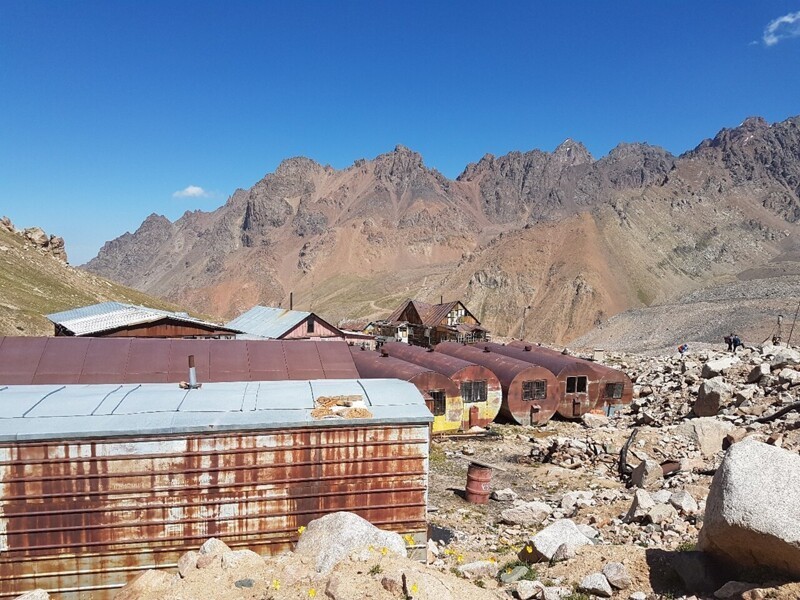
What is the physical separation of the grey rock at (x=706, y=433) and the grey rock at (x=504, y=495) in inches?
297

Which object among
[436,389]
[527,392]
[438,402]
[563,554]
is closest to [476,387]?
[438,402]

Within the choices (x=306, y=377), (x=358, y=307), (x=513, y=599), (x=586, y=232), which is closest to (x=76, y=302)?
(x=306, y=377)

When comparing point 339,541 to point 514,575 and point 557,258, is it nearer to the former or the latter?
point 514,575

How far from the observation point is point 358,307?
13125cm

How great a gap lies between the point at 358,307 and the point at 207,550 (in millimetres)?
121737

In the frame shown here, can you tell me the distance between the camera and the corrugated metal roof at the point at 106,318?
87.8ft

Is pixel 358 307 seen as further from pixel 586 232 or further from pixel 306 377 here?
pixel 306 377

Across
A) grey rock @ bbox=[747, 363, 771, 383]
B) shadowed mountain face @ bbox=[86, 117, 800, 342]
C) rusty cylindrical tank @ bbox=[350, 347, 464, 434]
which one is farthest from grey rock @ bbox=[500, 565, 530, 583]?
shadowed mountain face @ bbox=[86, 117, 800, 342]

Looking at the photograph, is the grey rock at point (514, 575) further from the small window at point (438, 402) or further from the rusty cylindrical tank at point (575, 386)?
the rusty cylindrical tank at point (575, 386)

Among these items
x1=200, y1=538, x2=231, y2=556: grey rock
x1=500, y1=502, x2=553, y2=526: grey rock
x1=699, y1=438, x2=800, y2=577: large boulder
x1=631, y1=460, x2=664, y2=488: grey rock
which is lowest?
x1=500, y1=502, x2=553, y2=526: grey rock

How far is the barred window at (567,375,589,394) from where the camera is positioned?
1118 inches

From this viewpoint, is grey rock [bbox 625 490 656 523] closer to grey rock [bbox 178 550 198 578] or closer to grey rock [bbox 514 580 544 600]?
grey rock [bbox 514 580 544 600]

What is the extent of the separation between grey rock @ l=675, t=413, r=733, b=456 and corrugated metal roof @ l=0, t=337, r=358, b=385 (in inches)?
508

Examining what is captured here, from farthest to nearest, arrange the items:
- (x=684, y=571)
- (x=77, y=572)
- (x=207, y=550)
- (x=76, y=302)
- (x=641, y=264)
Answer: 1. (x=641, y=264)
2. (x=76, y=302)
3. (x=77, y=572)
4. (x=207, y=550)
5. (x=684, y=571)
